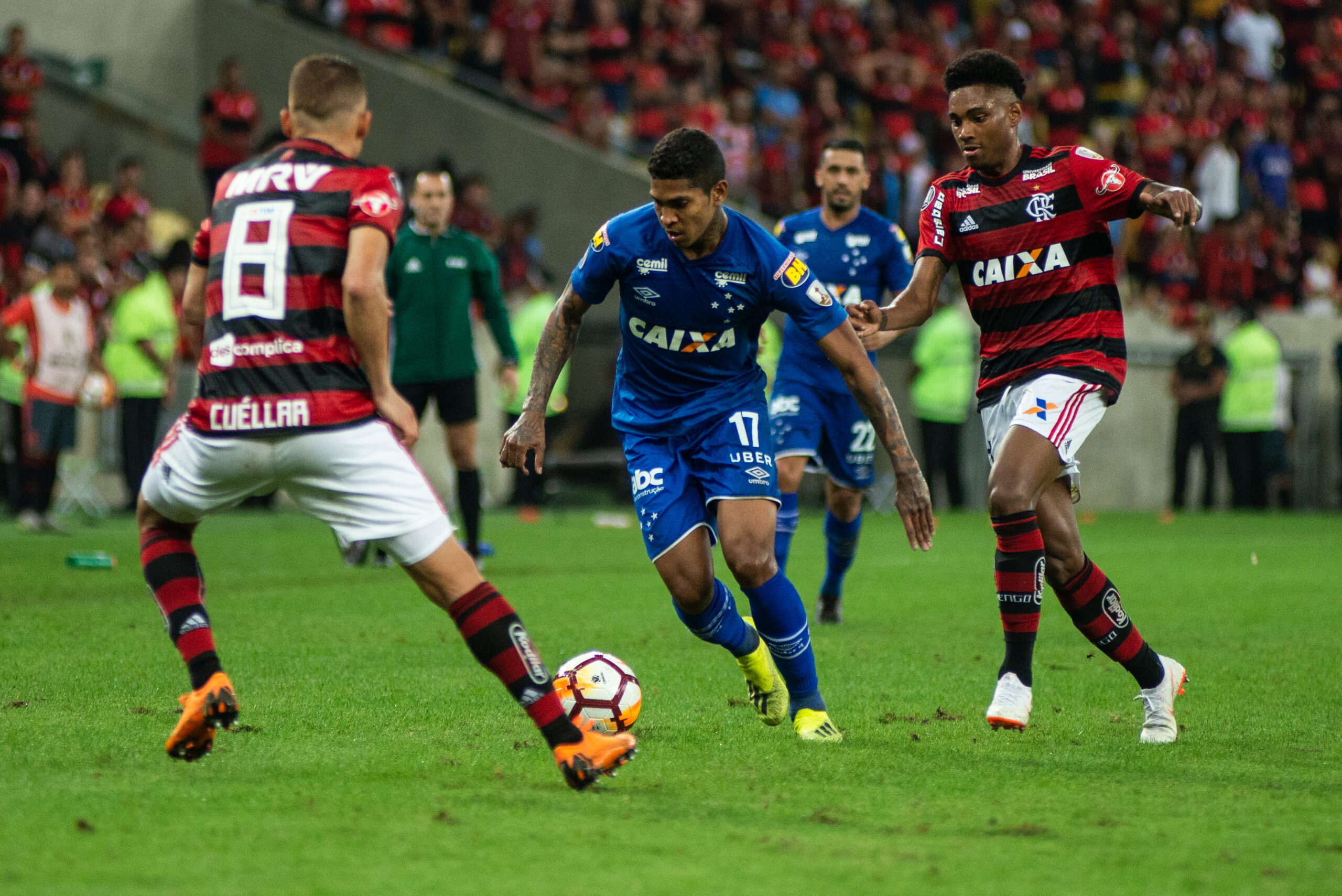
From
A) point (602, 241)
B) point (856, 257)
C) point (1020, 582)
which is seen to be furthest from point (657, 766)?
point (856, 257)

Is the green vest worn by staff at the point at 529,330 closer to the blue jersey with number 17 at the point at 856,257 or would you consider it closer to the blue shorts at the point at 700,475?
the blue jersey with number 17 at the point at 856,257

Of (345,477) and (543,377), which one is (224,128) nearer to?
(543,377)

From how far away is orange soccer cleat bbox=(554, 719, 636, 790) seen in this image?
14.7ft

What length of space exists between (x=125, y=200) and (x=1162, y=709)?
48.5 feet

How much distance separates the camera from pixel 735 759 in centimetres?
517

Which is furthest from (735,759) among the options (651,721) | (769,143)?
(769,143)

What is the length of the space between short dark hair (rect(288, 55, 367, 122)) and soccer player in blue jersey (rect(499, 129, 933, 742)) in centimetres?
112

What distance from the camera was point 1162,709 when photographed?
221 inches

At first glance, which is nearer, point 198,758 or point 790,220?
point 198,758

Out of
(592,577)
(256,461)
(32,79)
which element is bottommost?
(592,577)

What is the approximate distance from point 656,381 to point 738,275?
56 cm

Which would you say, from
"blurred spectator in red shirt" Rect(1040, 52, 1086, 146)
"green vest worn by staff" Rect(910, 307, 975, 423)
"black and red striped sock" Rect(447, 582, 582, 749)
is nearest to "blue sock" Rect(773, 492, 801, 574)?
"black and red striped sock" Rect(447, 582, 582, 749)

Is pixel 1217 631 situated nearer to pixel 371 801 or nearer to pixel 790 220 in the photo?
pixel 790 220

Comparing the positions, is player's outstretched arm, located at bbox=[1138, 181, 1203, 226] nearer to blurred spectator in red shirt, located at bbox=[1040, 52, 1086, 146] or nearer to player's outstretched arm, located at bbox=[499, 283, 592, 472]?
player's outstretched arm, located at bbox=[499, 283, 592, 472]
